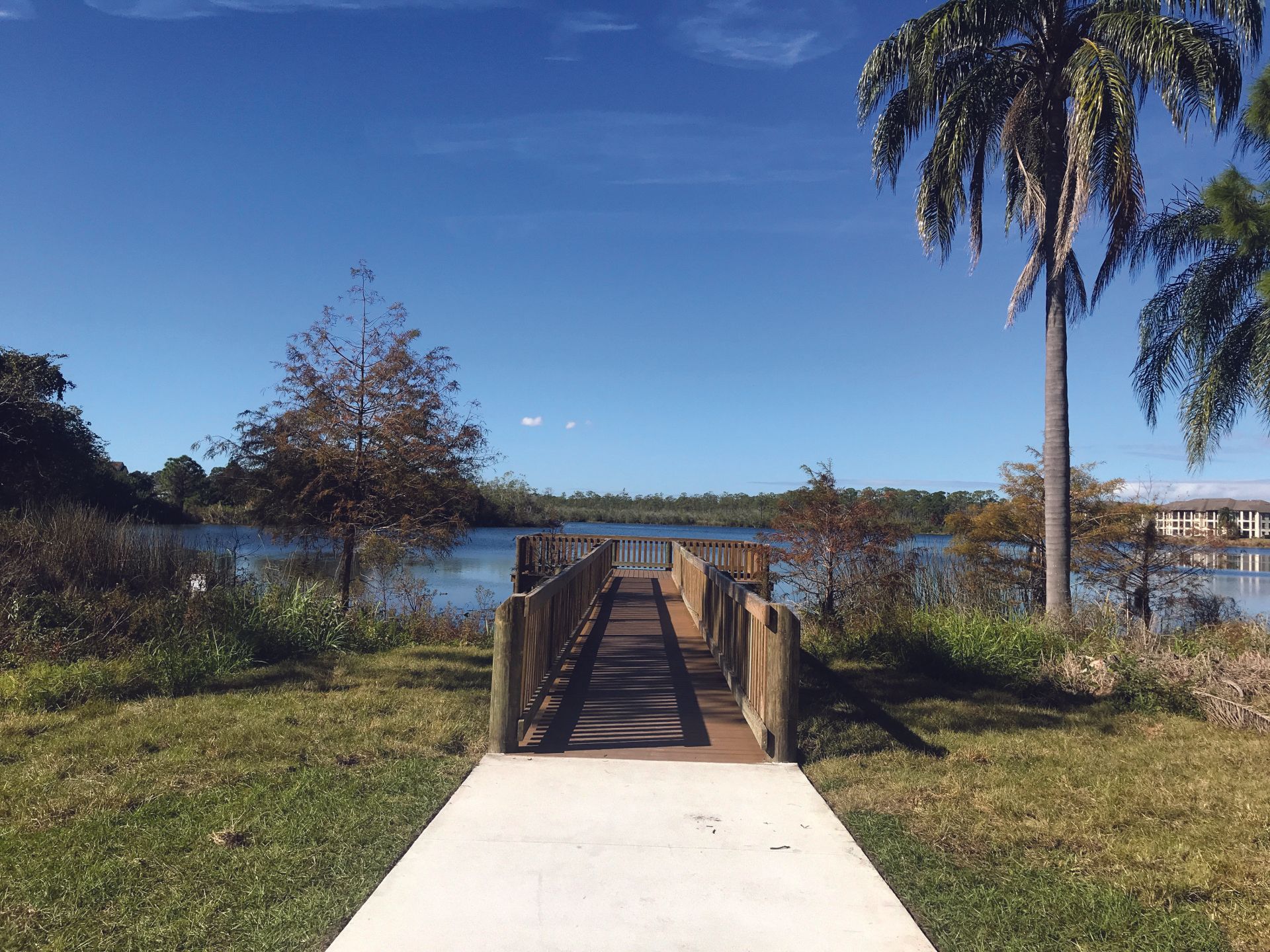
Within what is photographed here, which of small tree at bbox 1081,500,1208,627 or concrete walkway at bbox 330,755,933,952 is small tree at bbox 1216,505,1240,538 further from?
concrete walkway at bbox 330,755,933,952

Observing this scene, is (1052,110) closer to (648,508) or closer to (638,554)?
(638,554)

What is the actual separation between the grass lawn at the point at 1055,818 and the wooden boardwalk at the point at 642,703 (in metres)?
0.67

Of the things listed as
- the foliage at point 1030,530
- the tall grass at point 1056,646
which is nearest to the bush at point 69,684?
the tall grass at point 1056,646

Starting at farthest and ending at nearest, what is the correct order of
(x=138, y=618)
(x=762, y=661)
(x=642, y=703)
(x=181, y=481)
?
1. (x=181, y=481)
2. (x=138, y=618)
3. (x=642, y=703)
4. (x=762, y=661)

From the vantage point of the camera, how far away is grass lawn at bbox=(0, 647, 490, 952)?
3014mm

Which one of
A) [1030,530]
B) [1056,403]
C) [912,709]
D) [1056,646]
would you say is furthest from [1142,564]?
[912,709]

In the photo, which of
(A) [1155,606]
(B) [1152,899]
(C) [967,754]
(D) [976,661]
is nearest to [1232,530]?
(A) [1155,606]

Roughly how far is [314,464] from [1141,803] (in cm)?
1157

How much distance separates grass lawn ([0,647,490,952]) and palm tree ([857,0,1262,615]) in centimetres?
845

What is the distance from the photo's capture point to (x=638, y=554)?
19.0m

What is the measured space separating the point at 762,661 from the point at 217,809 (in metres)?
3.39

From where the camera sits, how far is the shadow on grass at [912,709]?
19.4ft

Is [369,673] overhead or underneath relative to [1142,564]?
underneath

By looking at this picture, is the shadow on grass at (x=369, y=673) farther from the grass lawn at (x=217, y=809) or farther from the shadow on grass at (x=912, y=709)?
the shadow on grass at (x=912, y=709)
